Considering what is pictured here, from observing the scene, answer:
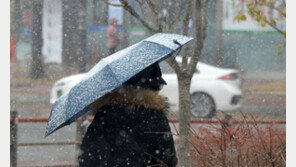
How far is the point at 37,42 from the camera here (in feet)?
57.9

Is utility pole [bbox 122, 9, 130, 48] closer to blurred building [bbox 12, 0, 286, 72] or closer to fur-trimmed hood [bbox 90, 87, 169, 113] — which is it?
blurred building [bbox 12, 0, 286, 72]

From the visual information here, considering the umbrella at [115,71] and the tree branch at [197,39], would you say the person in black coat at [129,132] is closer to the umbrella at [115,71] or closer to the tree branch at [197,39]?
the umbrella at [115,71]

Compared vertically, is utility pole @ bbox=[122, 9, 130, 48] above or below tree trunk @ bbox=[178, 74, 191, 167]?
above

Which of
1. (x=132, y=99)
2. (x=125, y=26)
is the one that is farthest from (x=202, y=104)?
(x=132, y=99)

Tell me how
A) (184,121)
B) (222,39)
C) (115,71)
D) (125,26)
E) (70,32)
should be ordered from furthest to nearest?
1. (222,39)
2. (70,32)
3. (125,26)
4. (184,121)
5. (115,71)

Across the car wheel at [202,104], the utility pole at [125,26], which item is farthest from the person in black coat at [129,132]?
the utility pole at [125,26]

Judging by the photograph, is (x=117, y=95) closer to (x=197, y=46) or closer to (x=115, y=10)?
(x=197, y=46)

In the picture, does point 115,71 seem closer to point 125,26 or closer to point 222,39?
point 125,26

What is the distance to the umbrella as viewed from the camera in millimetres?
3064

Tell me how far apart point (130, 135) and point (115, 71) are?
1.38 feet

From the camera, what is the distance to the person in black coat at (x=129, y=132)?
312cm

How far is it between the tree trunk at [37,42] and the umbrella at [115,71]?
14.0 m

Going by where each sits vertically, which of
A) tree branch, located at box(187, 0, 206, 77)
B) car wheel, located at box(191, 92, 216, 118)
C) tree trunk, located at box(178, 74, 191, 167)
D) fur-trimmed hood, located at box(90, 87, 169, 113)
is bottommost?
car wheel, located at box(191, 92, 216, 118)

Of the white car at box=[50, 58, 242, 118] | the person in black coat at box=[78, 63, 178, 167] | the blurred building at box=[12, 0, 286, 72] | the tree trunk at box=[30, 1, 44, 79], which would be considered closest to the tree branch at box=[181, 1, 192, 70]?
the person in black coat at box=[78, 63, 178, 167]
